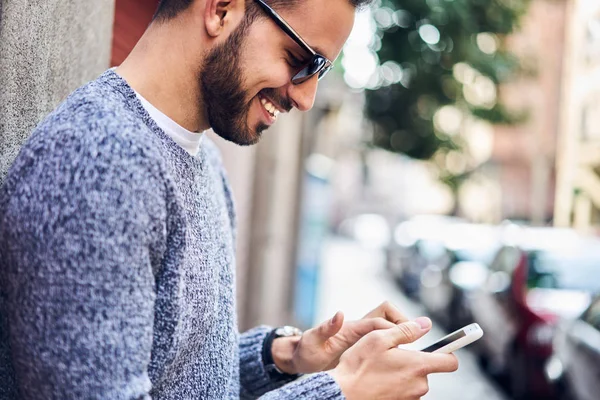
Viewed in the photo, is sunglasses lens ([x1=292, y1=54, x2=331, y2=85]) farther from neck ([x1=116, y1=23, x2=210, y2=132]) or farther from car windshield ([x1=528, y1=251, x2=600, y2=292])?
car windshield ([x1=528, y1=251, x2=600, y2=292])

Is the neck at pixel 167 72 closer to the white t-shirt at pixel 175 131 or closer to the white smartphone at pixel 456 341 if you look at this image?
the white t-shirt at pixel 175 131

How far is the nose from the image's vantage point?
1554mm

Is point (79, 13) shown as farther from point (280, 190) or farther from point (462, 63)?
point (462, 63)

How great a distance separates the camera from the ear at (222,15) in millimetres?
1424

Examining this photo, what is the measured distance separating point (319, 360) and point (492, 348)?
7.04 m

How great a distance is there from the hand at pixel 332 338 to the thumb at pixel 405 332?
0.19 m

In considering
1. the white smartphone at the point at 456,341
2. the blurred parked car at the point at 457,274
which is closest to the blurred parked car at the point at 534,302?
the blurred parked car at the point at 457,274

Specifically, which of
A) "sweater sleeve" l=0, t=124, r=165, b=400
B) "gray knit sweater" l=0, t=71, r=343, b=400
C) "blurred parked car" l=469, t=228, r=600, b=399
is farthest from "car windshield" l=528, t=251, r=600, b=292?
"sweater sleeve" l=0, t=124, r=165, b=400

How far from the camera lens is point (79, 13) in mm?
2096

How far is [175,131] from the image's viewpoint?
144 cm

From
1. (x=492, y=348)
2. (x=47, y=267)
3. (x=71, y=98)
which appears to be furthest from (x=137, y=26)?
(x=492, y=348)

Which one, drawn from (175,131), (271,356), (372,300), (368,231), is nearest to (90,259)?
(175,131)

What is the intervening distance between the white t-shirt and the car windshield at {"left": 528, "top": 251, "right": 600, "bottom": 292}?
6.44 m

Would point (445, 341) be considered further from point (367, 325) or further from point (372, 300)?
point (372, 300)
